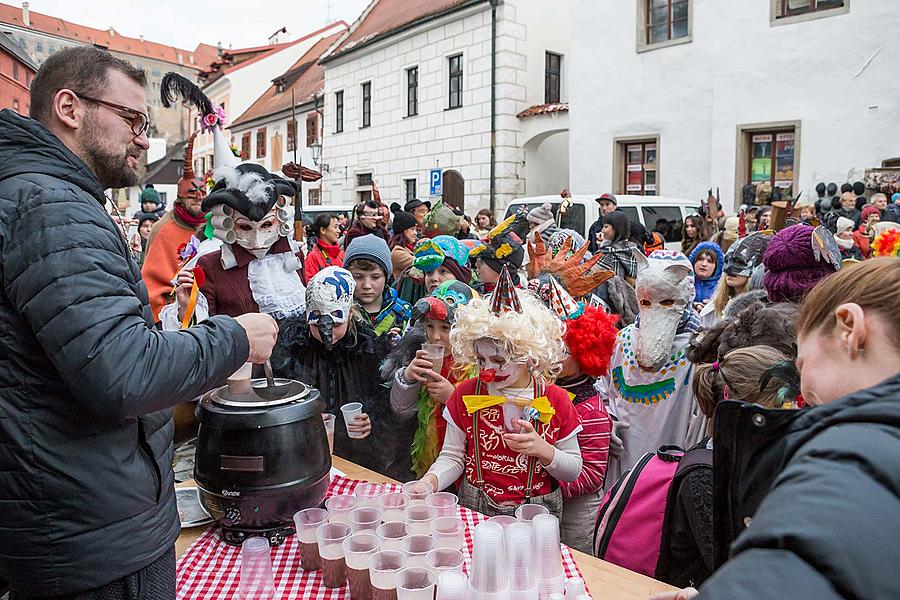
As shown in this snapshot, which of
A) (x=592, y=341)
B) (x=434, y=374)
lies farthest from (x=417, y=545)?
(x=592, y=341)

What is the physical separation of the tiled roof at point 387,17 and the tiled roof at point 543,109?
3071mm

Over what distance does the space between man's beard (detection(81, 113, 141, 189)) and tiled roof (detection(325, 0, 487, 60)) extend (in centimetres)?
1736

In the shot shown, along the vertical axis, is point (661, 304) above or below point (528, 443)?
above

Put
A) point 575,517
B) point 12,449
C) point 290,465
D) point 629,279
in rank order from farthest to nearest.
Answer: point 629,279 → point 575,517 → point 290,465 → point 12,449

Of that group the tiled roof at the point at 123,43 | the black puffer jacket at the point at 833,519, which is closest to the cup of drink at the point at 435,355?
the black puffer jacket at the point at 833,519

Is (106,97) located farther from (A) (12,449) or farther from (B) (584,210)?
(B) (584,210)

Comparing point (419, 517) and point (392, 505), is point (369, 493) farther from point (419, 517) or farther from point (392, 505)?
point (419, 517)

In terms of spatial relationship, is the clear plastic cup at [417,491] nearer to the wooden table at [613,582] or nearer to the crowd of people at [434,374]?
the crowd of people at [434,374]

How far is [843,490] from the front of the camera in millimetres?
663

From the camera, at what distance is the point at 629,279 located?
622cm

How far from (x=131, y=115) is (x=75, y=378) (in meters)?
0.73

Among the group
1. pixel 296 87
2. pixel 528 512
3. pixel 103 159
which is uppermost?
pixel 296 87

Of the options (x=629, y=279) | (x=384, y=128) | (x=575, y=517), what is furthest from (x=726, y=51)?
(x=575, y=517)

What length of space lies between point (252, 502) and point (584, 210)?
8.81m
